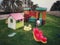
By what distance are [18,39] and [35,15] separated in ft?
0.80

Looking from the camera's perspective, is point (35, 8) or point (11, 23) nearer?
point (11, 23)

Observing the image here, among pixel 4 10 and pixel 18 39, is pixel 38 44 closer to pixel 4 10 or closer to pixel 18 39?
pixel 18 39

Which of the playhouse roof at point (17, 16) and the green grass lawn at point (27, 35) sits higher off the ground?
the playhouse roof at point (17, 16)

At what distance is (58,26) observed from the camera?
96 centimetres

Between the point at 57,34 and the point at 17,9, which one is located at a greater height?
the point at 17,9

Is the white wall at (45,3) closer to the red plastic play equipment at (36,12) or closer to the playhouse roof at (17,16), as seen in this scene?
the red plastic play equipment at (36,12)

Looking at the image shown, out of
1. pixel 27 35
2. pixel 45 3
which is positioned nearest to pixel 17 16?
pixel 27 35

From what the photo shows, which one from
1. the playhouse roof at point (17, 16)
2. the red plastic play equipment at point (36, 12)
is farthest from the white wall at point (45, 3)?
the playhouse roof at point (17, 16)

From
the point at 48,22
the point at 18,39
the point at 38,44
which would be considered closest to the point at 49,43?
the point at 38,44


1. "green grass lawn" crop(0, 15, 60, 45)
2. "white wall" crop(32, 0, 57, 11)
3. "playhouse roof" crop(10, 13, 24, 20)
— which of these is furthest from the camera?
"white wall" crop(32, 0, 57, 11)

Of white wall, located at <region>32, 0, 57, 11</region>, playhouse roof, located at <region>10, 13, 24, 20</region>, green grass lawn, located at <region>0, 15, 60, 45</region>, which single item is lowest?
green grass lawn, located at <region>0, 15, 60, 45</region>

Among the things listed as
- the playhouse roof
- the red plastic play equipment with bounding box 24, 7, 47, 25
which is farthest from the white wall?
the playhouse roof

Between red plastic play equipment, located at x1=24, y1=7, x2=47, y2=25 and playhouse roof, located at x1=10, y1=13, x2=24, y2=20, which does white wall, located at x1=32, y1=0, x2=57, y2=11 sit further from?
playhouse roof, located at x1=10, y1=13, x2=24, y2=20

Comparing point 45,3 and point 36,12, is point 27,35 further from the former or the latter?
point 45,3
